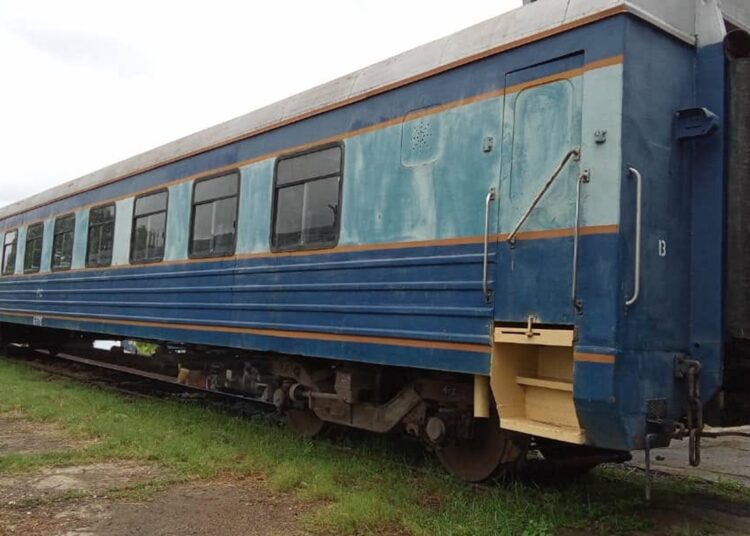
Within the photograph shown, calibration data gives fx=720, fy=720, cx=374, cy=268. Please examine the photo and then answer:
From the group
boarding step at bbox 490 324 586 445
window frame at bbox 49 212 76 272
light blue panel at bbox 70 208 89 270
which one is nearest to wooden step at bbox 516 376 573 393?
boarding step at bbox 490 324 586 445

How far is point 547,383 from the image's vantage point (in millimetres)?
4305

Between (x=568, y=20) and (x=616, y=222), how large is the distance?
1307 millimetres

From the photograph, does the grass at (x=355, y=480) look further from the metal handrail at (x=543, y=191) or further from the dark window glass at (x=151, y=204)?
the dark window glass at (x=151, y=204)

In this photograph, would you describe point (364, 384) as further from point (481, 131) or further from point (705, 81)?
point (705, 81)

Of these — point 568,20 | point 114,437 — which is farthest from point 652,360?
point 114,437

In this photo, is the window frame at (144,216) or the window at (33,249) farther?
the window at (33,249)

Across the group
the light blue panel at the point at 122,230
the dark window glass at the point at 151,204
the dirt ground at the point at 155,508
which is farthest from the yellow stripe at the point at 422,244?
the dirt ground at the point at 155,508

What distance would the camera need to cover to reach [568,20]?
14.3ft

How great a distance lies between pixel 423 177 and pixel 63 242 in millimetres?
8639

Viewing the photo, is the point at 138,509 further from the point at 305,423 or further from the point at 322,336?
the point at 305,423

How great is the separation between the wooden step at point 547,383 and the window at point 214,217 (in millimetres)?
3799

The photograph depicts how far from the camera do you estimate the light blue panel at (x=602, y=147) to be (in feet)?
13.1

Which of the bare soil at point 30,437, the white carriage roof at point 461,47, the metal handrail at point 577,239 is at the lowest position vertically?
the bare soil at point 30,437

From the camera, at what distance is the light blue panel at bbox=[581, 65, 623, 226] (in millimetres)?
4004
